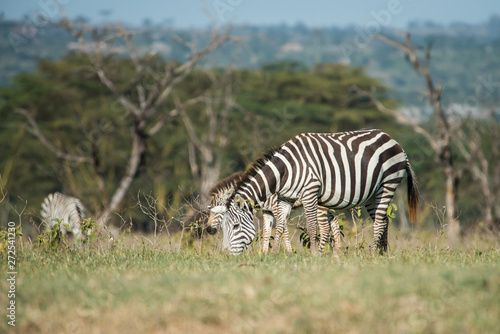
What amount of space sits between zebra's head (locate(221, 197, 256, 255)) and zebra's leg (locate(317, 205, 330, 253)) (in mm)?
902

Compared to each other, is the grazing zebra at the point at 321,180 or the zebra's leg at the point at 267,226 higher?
the grazing zebra at the point at 321,180

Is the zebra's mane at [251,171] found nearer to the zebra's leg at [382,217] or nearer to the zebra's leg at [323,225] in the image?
the zebra's leg at [323,225]

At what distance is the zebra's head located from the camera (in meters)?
8.04

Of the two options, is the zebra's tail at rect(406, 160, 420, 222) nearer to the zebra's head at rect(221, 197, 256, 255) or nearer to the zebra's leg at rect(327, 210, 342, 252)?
the zebra's leg at rect(327, 210, 342, 252)

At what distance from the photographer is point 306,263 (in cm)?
658

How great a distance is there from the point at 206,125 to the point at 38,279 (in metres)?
27.1

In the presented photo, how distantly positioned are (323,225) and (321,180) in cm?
61

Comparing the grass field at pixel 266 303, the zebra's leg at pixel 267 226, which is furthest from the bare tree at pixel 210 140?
the grass field at pixel 266 303

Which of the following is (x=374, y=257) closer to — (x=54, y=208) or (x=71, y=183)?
(x=54, y=208)

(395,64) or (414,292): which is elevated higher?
(395,64)

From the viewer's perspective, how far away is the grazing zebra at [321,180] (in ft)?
26.2

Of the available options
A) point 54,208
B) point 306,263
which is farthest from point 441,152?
point 306,263

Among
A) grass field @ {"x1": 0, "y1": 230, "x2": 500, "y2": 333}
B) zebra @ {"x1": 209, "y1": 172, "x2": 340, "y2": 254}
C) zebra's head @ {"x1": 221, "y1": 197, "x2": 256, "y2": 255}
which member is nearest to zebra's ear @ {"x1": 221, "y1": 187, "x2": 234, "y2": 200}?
zebra @ {"x1": 209, "y1": 172, "x2": 340, "y2": 254}

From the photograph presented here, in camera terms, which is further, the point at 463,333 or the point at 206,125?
the point at 206,125
